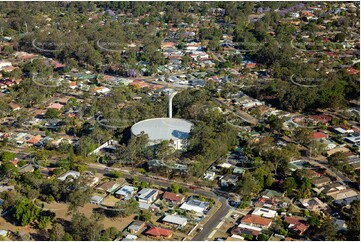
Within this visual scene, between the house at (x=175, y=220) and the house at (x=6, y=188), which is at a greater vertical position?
the house at (x=175, y=220)

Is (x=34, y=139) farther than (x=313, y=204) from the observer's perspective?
Yes

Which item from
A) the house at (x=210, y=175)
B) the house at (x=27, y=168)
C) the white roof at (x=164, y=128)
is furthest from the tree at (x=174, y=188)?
the house at (x=27, y=168)

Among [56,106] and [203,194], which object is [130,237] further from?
[56,106]

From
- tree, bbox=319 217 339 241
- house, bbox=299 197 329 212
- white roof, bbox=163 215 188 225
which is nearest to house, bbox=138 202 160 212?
white roof, bbox=163 215 188 225

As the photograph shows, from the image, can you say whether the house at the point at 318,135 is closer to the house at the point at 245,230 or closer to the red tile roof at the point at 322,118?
the red tile roof at the point at 322,118

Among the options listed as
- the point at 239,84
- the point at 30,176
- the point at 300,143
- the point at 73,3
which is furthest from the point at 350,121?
the point at 73,3

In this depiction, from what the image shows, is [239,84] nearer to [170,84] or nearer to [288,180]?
[170,84]

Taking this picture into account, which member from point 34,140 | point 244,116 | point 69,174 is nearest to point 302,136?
point 244,116
